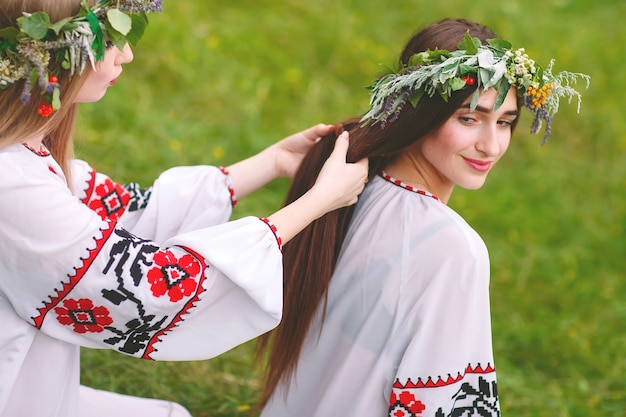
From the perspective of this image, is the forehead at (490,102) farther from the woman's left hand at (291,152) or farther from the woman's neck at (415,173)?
the woman's left hand at (291,152)

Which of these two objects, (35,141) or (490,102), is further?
(490,102)

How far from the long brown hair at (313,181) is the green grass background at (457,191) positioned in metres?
0.95

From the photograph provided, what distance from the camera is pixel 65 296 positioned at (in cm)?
205

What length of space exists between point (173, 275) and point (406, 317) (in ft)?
2.25

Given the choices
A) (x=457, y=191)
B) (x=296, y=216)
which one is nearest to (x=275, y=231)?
(x=296, y=216)

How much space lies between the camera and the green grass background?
391cm

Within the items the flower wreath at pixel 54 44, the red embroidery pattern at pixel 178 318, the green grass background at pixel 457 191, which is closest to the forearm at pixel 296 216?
the red embroidery pattern at pixel 178 318

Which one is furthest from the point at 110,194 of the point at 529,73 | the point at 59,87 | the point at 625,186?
the point at 625,186

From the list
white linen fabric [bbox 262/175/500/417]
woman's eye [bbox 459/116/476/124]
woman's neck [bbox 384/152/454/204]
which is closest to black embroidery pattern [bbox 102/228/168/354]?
white linen fabric [bbox 262/175/500/417]

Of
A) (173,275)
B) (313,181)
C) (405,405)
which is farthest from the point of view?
(313,181)

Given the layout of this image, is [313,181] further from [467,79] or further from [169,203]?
[467,79]

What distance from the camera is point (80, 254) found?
2010 millimetres

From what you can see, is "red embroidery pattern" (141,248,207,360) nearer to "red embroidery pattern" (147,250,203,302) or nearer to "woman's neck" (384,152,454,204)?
A: "red embroidery pattern" (147,250,203,302)

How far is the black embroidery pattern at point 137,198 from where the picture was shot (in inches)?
106
